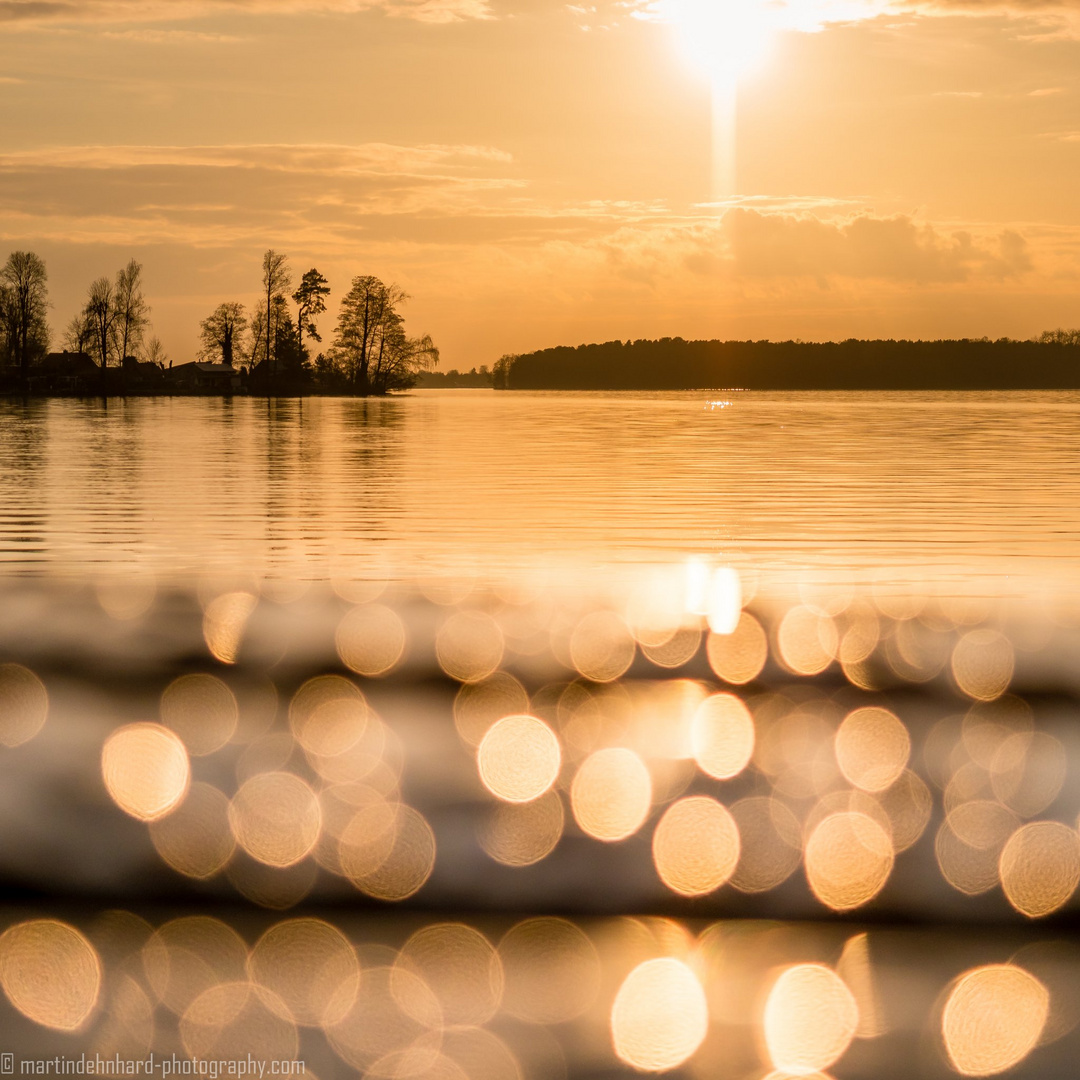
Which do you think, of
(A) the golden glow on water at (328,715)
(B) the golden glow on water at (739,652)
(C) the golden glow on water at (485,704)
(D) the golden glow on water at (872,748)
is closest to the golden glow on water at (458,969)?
(A) the golden glow on water at (328,715)

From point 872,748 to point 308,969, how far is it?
15.3 ft

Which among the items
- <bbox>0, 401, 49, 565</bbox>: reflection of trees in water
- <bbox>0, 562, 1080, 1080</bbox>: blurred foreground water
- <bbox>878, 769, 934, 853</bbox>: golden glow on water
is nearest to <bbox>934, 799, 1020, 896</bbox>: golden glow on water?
<bbox>0, 562, 1080, 1080</bbox>: blurred foreground water

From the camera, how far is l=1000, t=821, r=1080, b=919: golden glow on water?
656cm

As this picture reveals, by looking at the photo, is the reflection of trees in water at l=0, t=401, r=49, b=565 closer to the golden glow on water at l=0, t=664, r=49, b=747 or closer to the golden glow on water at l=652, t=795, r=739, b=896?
the golden glow on water at l=0, t=664, r=49, b=747

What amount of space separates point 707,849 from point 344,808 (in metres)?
2.08

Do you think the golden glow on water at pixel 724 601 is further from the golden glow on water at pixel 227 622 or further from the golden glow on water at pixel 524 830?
the golden glow on water at pixel 524 830

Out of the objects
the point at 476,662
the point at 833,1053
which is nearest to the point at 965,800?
the point at 833,1053

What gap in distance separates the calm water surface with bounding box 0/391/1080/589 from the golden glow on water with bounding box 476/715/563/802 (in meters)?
8.75

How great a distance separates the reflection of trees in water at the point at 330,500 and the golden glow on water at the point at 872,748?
382 inches

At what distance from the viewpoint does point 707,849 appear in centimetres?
722

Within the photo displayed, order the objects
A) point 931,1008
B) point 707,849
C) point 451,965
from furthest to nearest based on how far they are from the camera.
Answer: point 707,849 → point 451,965 → point 931,1008

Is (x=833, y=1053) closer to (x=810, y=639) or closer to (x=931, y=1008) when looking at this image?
(x=931, y=1008)

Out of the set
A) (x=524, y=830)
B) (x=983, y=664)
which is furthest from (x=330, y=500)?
(x=524, y=830)

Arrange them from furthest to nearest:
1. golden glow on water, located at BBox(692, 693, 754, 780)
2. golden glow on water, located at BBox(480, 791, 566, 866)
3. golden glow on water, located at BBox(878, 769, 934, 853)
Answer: golden glow on water, located at BBox(692, 693, 754, 780) < golden glow on water, located at BBox(878, 769, 934, 853) < golden glow on water, located at BBox(480, 791, 566, 866)
